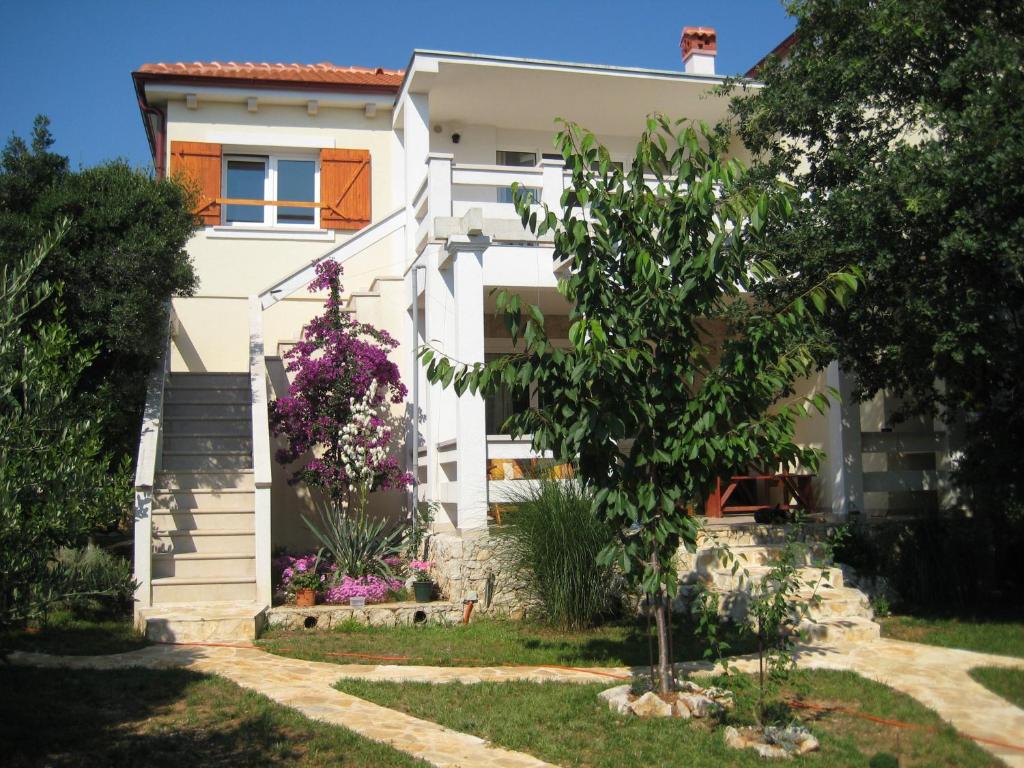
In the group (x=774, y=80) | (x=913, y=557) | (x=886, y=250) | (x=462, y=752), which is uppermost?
(x=774, y=80)

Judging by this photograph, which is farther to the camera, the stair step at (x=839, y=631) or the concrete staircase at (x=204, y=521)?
the concrete staircase at (x=204, y=521)

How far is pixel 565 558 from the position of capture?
9.31 m

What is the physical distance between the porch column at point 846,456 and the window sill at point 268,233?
8.40 meters

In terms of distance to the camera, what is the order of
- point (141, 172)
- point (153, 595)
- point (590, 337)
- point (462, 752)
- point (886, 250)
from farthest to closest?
point (141, 172)
point (153, 595)
point (886, 250)
point (590, 337)
point (462, 752)

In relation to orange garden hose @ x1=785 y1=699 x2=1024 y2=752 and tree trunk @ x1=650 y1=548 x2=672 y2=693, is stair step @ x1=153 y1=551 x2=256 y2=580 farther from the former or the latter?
orange garden hose @ x1=785 y1=699 x2=1024 y2=752

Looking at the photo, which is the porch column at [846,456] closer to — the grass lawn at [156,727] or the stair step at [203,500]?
the stair step at [203,500]

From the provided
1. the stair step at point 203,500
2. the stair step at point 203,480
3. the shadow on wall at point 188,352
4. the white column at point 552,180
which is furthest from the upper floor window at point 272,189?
the stair step at point 203,500

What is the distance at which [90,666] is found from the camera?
26.0 feet

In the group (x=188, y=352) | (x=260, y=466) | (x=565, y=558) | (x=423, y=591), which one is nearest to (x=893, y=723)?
(x=565, y=558)

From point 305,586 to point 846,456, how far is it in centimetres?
682

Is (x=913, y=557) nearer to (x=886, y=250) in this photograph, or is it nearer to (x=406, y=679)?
(x=886, y=250)

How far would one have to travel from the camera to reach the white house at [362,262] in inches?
429

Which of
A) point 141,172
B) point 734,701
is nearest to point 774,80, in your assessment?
point 734,701

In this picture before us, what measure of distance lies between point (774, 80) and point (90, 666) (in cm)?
890
